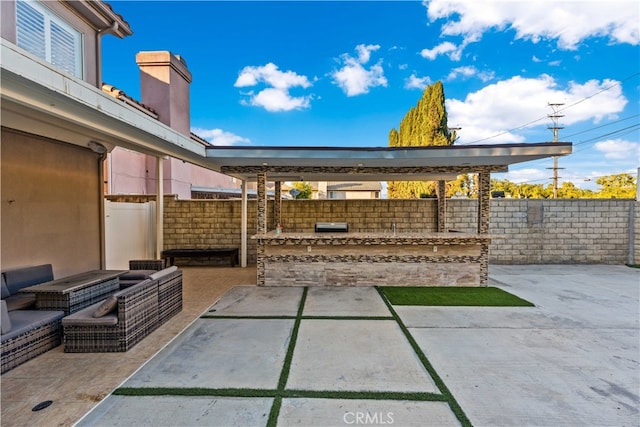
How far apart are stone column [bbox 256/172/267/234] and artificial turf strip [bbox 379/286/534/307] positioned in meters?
3.03

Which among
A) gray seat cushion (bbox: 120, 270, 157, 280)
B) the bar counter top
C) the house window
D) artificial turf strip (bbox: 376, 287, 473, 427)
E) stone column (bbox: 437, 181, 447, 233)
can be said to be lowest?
artificial turf strip (bbox: 376, 287, 473, 427)

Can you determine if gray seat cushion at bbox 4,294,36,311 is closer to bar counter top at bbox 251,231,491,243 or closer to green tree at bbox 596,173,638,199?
bar counter top at bbox 251,231,491,243

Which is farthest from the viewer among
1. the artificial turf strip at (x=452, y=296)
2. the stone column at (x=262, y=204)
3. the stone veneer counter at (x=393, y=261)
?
the stone column at (x=262, y=204)

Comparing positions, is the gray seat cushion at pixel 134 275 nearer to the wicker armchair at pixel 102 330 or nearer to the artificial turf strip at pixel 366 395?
the wicker armchair at pixel 102 330

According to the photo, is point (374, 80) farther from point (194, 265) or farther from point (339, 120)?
point (194, 265)

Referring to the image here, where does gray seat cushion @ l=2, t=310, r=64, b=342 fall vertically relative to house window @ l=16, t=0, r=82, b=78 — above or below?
below

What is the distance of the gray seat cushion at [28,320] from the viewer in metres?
3.18

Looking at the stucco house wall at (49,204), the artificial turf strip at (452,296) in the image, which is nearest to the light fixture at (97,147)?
the stucco house wall at (49,204)

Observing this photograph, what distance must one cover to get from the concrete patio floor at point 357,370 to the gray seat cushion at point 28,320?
1.22 feet

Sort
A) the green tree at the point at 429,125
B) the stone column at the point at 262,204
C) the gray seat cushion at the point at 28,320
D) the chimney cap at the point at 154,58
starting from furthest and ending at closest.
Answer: the green tree at the point at 429,125 < the chimney cap at the point at 154,58 < the stone column at the point at 262,204 < the gray seat cushion at the point at 28,320

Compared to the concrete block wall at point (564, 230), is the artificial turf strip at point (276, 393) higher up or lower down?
lower down

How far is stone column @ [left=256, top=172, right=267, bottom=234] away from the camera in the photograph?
22.6ft

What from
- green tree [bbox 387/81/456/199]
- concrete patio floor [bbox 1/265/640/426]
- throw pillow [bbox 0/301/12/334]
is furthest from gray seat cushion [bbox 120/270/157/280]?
green tree [bbox 387/81/456/199]

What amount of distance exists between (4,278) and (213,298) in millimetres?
3043
